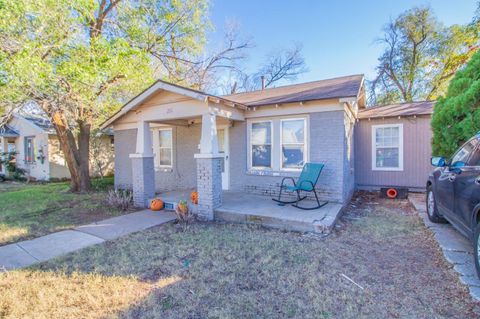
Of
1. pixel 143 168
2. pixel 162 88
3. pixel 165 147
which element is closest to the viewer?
pixel 162 88

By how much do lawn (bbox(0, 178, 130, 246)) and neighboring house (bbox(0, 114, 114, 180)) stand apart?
16.9 feet

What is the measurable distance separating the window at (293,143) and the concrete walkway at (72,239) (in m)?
3.39

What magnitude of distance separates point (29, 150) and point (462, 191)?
64.6 ft

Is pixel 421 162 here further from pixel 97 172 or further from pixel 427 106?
pixel 97 172

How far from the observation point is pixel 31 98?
6.70 metres

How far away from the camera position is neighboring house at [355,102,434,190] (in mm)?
8383

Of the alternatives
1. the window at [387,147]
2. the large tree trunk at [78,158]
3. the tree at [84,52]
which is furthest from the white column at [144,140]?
the window at [387,147]

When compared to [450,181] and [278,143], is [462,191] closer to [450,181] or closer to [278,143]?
[450,181]

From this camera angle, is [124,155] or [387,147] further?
[124,155]

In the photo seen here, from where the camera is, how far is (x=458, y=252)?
355cm

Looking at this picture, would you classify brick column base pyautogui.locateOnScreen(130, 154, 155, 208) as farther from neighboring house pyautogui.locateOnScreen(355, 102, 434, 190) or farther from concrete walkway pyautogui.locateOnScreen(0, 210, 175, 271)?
neighboring house pyautogui.locateOnScreen(355, 102, 434, 190)

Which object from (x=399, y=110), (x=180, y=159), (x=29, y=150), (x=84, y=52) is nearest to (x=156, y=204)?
(x=180, y=159)

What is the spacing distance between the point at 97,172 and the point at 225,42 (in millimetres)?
11398

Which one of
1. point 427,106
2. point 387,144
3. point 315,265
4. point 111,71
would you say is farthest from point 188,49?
point 315,265
